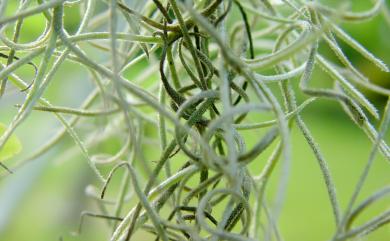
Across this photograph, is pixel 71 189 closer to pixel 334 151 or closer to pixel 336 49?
pixel 334 151

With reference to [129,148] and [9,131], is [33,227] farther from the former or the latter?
[9,131]

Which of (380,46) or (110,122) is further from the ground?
(380,46)

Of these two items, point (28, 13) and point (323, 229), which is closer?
point (28, 13)

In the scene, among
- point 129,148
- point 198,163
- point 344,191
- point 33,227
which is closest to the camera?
point 198,163

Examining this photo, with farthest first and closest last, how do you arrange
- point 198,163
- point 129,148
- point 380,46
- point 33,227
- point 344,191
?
point 380,46, point 344,191, point 33,227, point 129,148, point 198,163

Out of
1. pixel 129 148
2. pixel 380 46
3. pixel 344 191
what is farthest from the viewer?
pixel 380 46

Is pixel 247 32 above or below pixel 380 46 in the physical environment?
below

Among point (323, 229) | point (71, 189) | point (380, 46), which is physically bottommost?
point (323, 229)

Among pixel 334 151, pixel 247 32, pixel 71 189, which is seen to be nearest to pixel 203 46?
pixel 247 32

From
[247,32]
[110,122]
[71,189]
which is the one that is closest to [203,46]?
[247,32]
